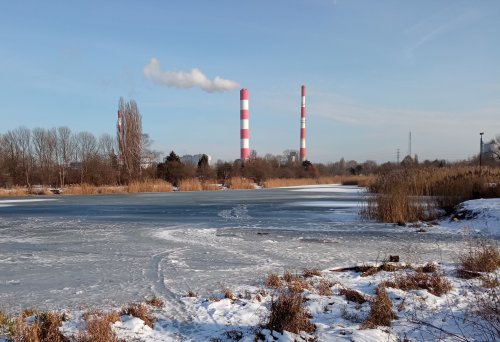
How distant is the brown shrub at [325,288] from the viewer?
485cm

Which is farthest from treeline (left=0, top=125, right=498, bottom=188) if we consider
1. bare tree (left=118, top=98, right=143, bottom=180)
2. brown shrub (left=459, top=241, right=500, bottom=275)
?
brown shrub (left=459, top=241, right=500, bottom=275)

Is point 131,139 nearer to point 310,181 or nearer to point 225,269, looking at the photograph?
point 310,181

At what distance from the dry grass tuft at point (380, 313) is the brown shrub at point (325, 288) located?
0.58 m

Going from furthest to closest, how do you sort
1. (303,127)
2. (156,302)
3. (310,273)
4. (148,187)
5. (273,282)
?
(303,127), (148,187), (310,273), (273,282), (156,302)

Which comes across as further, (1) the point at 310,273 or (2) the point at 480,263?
(2) the point at 480,263

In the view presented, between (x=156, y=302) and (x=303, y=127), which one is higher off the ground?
(x=303, y=127)

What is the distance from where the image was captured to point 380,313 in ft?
13.4

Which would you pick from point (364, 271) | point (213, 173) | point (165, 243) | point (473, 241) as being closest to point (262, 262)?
point (364, 271)

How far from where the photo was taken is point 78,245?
26.9ft

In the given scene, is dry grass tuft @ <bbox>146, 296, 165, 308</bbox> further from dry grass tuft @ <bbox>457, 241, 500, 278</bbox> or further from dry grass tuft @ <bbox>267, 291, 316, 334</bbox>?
dry grass tuft @ <bbox>457, 241, 500, 278</bbox>

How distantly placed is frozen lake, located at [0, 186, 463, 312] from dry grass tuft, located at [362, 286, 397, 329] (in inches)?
64.7

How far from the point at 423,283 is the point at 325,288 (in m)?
1.16

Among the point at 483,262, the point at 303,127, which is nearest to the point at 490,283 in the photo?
the point at 483,262

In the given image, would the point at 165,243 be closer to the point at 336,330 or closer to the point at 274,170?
the point at 336,330
